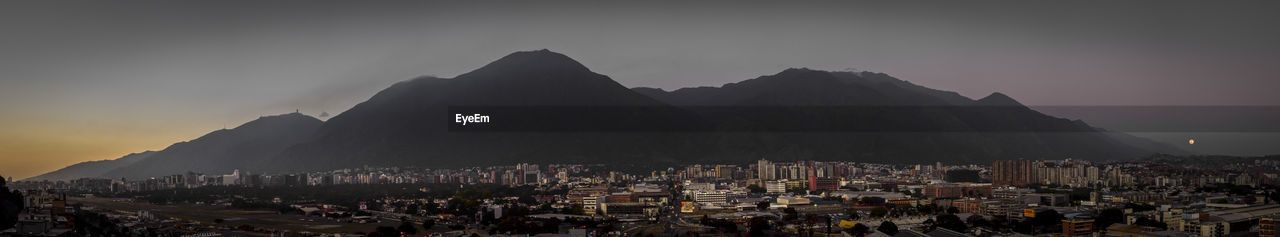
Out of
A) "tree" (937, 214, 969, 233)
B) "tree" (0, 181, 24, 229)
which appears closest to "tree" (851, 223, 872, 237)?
"tree" (937, 214, 969, 233)

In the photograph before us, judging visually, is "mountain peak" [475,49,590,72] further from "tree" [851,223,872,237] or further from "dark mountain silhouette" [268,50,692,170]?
"tree" [851,223,872,237]

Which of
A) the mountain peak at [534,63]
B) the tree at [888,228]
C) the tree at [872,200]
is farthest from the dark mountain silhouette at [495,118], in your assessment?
the tree at [888,228]

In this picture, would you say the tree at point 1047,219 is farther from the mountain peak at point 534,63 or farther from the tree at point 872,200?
the mountain peak at point 534,63

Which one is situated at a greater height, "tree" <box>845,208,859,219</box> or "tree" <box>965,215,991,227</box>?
"tree" <box>965,215,991,227</box>

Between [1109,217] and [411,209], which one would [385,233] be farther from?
[1109,217]

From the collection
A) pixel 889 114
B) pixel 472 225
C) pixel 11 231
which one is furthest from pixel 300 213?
pixel 889 114
